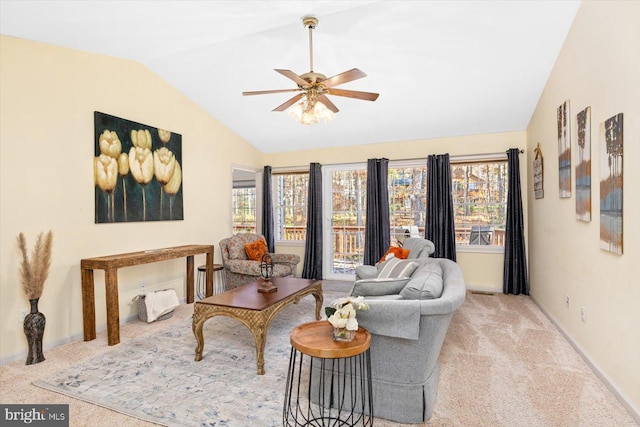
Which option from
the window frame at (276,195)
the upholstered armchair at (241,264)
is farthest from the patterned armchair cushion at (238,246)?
the window frame at (276,195)

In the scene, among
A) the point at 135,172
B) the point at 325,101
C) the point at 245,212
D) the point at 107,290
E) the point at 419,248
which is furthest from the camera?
the point at 245,212

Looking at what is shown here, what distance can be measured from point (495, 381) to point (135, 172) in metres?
4.10

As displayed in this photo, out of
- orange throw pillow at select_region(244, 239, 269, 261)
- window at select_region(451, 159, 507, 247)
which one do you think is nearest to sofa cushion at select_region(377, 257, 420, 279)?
orange throw pillow at select_region(244, 239, 269, 261)

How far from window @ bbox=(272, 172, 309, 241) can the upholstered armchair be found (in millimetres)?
1235

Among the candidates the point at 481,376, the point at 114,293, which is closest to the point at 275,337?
the point at 114,293

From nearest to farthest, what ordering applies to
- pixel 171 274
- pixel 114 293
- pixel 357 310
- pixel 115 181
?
1. pixel 357 310
2. pixel 114 293
3. pixel 115 181
4. pixel 171 274

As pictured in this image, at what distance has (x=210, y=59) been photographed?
12.8ft

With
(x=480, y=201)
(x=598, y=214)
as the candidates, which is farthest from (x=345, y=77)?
(x=480, y=201)

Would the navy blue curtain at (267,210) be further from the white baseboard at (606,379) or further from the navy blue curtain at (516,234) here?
the white baseboard at (606,379)

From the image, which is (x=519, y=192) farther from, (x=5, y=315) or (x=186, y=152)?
(x=5, y=315)

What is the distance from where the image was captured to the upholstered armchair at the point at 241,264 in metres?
4.83

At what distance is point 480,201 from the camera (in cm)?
540

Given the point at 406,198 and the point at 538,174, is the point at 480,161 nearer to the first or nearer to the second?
the point at 538,174

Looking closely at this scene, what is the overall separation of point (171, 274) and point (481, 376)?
12.3 ft
